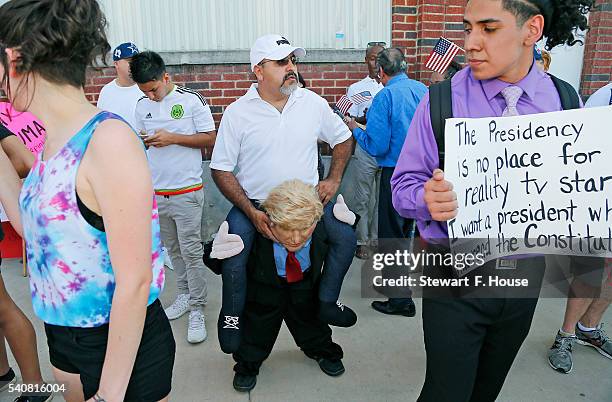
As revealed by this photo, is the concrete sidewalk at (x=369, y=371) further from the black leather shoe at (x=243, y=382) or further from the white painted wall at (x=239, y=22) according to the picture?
the white painted wall at (x=239, y=22)

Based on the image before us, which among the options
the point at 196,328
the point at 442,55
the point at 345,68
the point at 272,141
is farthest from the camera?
the point at 345,68

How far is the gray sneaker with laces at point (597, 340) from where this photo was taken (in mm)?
3104

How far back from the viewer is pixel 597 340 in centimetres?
315

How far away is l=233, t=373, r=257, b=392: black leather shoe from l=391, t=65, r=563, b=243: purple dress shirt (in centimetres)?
160

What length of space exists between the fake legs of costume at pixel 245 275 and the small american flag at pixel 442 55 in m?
2.55

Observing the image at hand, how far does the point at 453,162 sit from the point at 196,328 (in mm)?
2392

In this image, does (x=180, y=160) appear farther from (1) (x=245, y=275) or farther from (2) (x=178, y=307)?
(1) (x=245, y=275)

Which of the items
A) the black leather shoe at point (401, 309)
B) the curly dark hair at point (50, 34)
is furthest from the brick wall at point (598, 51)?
the curly dark hair at point (50, 34)

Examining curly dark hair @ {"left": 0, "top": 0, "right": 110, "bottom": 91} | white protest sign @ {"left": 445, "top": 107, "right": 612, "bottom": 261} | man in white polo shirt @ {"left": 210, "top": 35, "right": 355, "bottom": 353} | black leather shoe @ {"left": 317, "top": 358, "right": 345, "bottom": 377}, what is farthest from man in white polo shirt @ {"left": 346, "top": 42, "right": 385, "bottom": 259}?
curly dark hair @ {"left": 0, "top": 0, "right": 110, "bottom": 91}

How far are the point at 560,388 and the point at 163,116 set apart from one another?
121 inches

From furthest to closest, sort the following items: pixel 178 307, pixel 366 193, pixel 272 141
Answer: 1. pixel 366 193
2. pixel 178 307
3. pixel 272 141

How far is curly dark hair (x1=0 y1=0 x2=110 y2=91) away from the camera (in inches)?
45.8

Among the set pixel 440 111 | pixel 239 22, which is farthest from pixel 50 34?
pixel 239 22

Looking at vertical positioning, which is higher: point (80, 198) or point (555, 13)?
point (555, 13)
